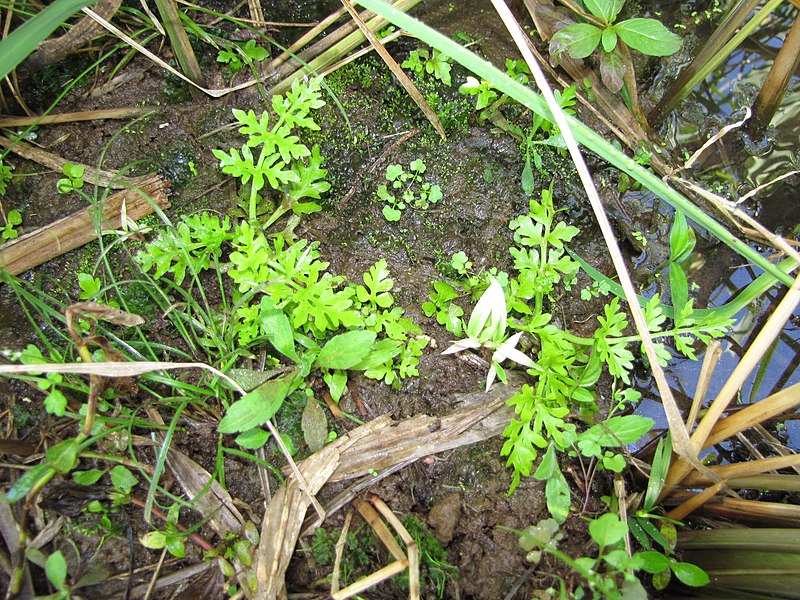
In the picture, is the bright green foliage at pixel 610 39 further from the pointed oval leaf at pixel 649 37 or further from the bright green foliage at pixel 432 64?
Answer: the bright green foliage at pixel 432 64

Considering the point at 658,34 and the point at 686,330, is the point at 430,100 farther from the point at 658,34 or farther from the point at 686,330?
the point at 686,330

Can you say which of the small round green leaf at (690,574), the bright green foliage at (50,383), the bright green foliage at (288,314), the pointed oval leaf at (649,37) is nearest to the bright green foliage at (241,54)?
the bright green foliage at (288,314)

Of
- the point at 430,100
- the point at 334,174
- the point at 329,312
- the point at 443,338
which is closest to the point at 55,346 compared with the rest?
the point at 329,312

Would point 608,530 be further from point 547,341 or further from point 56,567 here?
point 56,567

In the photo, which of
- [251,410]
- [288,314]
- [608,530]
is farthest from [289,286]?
Result: [608,530]

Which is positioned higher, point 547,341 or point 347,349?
point 347,349

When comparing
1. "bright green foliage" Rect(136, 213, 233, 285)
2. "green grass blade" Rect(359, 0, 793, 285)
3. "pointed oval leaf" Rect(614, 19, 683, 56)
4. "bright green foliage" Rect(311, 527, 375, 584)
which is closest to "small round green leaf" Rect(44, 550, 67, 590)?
"bright green foliage" Rect(311, 527, 375, 584)
